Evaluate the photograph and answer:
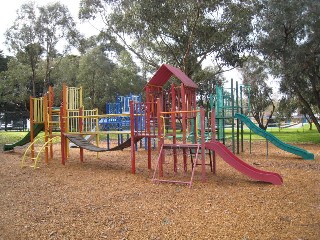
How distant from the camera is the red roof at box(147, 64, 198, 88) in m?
8.60

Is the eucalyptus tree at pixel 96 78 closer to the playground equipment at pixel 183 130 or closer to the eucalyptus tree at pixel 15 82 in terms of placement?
the eucalyptus tree at pixel 15 82

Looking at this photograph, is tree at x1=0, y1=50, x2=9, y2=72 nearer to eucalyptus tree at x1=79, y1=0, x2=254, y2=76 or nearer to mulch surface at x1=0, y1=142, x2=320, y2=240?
eucalyptus tree at x1=79, y1=0, x2=254, y2=76

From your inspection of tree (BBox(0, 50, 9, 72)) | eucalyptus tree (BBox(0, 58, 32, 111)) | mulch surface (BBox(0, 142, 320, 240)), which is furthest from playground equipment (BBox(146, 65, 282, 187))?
tree (BBox(0, 50, 9, 72))

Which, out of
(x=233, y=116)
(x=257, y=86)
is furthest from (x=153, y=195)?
(x=257, y=86)

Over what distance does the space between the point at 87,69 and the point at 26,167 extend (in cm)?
2255

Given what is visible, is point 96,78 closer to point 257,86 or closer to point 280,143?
point 257,86

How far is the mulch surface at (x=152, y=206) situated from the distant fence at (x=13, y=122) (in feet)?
83.6

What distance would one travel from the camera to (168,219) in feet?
16.0

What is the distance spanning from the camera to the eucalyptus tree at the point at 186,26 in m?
19.2

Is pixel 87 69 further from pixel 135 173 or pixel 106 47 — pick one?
pixel 135 173

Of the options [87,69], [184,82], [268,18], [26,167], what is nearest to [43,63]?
[87,69]

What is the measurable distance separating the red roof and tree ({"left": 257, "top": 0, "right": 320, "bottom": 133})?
35.5 feet

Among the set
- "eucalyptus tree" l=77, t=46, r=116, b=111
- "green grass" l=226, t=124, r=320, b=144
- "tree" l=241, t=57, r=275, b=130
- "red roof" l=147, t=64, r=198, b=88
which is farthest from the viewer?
"eucalyptus tree" l=77, t=46, r=116, b=111

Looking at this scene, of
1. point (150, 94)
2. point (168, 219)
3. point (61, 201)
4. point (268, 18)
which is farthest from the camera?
point (268, 18)
